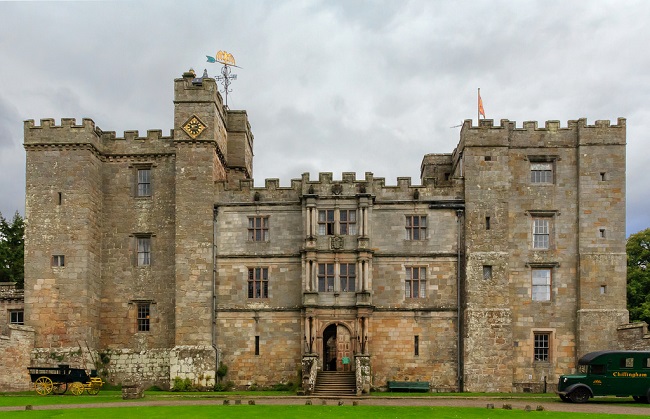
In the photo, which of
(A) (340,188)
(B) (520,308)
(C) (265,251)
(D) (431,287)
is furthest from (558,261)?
(C) (265,251)

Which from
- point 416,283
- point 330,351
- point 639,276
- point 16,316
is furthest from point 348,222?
point 639,276

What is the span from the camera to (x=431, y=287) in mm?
46156

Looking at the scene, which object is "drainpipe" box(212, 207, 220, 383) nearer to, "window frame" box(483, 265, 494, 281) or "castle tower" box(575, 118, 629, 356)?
"window frame" box(483, 265, 494, 281)

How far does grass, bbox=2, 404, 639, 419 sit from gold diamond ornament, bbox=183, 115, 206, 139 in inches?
754

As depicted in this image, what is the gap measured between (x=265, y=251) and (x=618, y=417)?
78.1 feet

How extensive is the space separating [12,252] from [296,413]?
4712 cm

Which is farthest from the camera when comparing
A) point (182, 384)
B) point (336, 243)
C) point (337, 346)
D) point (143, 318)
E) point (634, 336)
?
point (337, 346)

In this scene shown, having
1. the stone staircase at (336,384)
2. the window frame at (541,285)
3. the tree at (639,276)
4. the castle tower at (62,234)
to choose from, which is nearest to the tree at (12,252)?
the castle tower at (62,234)

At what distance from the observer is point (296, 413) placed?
98.8 feet

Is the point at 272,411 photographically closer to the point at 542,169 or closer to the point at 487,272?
the point at 487,272

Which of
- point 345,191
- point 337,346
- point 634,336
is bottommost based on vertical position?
point 337,346

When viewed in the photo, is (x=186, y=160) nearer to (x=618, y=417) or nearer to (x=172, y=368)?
(x=172, y=368)

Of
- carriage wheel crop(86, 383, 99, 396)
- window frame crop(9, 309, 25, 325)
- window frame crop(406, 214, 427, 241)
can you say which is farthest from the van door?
window frame crop(9, 309, 25, 325)

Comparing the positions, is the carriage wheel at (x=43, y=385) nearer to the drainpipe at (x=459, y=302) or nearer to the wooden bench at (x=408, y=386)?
the wooden bench at (x=408, y=386)
